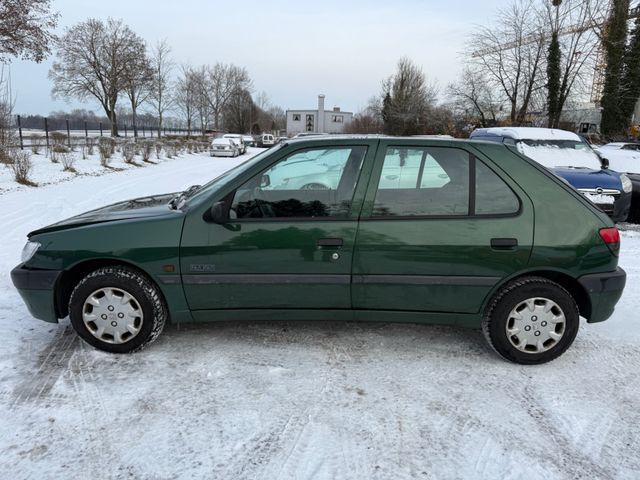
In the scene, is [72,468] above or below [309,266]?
below

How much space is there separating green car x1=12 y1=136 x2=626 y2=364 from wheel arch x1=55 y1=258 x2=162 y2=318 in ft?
0.05

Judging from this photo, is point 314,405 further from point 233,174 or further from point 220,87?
point 220,87

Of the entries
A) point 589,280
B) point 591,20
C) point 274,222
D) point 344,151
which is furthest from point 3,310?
point 591,20

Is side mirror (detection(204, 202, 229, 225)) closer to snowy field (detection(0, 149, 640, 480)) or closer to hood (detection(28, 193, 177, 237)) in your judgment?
hood (detection(28, 193, 177, 237))

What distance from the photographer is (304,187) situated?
11.1ft

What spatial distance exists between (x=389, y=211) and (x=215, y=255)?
4.18 ft

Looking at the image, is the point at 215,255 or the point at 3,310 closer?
the point at 215,255

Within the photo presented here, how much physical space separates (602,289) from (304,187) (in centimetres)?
226

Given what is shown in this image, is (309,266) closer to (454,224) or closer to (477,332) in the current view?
(454,224)

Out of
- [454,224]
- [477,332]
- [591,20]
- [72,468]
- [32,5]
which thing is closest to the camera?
[72,468]

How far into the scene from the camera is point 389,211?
324 centimetres

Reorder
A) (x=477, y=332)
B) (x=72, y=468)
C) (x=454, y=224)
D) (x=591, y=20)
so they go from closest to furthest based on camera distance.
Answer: (x=72, y=468), (x=454, y=224), (x=477, y=332), (x=591, y=20)

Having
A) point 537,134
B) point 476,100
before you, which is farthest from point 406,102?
point 537,134

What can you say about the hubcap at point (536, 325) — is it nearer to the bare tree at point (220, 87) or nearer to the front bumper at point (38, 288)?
the front bumper at point (38, 288)
